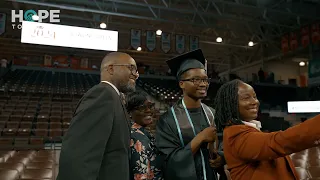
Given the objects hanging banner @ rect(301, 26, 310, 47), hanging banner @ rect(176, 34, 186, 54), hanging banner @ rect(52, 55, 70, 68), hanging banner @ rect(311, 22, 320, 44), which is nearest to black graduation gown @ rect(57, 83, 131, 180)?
hanging banner @ rect(176, 34, 186, 54)

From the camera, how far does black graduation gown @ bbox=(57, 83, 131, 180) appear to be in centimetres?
99

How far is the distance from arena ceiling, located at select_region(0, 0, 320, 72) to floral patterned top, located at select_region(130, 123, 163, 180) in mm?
8987

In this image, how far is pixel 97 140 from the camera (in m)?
1.04

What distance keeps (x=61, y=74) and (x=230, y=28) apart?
30.1 feet

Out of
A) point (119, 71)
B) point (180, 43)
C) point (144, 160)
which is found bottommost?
point (144, 160)

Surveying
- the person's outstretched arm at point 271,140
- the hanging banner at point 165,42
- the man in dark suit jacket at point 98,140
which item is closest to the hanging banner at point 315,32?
the hanging banner at point 165,42

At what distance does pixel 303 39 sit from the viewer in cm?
1272

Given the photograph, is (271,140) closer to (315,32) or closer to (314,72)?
(315,32)

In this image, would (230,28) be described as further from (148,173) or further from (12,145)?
(148,173)

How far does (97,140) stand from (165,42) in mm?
A: 11527

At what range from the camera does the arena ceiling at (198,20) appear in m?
11.1

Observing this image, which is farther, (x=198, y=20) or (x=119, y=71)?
(x=198, y=20)

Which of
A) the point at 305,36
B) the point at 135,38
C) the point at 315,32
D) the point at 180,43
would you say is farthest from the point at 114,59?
the point at 305,36

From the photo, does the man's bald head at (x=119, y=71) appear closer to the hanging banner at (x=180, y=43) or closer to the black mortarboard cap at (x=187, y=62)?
the black mortarboard cap at (x=187, y=62)
